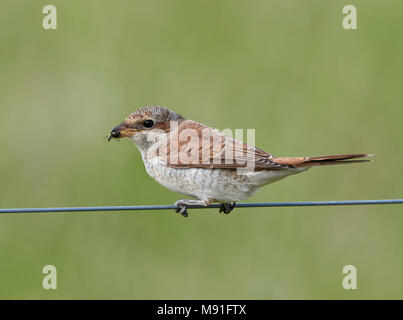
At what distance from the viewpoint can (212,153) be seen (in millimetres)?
5625

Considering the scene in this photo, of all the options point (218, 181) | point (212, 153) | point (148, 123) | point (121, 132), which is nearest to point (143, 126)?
point (148, 123)

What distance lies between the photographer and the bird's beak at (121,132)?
6.02m

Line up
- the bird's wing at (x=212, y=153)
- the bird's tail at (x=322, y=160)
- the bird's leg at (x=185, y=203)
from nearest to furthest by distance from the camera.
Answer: the bird's tail at (x=322, y=160), the bird's wing at (x=212, y=153), the bird's leg at (x=185, y=203)

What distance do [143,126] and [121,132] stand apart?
0.21 m

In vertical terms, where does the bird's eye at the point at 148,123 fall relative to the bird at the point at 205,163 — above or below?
above

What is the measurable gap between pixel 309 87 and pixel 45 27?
3.14 meters

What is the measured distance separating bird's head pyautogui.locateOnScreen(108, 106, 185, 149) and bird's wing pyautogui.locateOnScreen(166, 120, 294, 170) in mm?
197

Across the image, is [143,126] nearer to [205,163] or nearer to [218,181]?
[205,163]

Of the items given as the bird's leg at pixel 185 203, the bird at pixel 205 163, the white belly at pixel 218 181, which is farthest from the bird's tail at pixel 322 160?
the bird's leg at pixel 185 203

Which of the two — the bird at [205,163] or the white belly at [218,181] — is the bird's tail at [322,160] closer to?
the bird at [205,163]

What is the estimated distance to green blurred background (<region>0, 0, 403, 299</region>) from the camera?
7375mm

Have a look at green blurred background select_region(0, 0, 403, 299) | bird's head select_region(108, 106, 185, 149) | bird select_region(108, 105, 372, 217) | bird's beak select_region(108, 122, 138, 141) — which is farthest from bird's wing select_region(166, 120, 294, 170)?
green blurred background select_region(0, 0, 403, 299)

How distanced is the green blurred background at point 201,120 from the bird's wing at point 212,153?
1.69 m

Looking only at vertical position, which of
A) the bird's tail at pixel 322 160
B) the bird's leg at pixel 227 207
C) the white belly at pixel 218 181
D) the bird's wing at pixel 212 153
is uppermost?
the bird's wing at pixel 212 153
